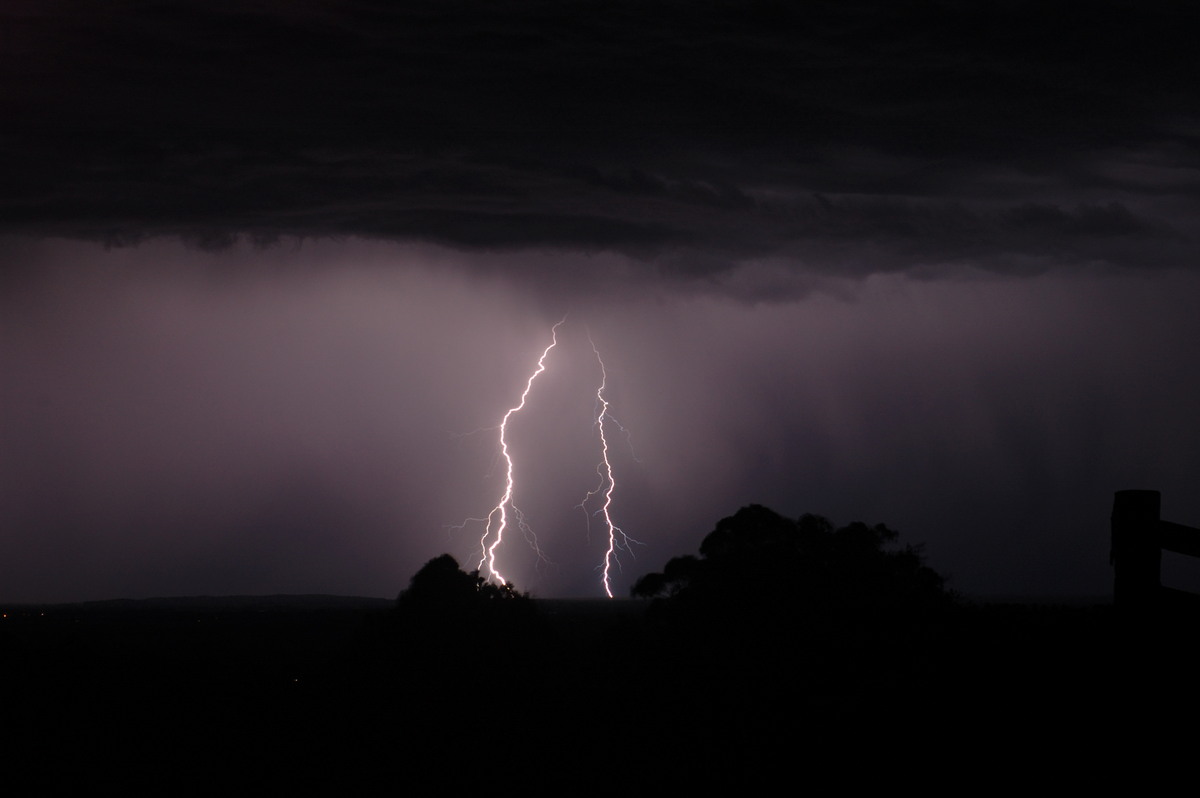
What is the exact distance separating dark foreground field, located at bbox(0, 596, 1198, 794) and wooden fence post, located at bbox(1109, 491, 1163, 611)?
20 centimetres

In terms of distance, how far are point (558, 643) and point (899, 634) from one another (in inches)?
904

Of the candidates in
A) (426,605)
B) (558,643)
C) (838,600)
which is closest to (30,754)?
(426,605)

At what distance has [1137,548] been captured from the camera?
17.5ft

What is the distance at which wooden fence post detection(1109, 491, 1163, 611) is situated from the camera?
5.30 metres

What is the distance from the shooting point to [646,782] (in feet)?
58.2

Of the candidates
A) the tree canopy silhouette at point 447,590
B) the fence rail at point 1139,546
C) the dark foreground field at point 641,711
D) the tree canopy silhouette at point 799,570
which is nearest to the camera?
the fence rail at point 1139,546

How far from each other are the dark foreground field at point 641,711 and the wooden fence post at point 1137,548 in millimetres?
202

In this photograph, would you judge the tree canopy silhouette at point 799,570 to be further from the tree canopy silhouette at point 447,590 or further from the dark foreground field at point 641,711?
the tree canopy silhouette at point 447,590

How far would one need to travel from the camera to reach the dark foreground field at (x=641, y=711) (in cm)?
677

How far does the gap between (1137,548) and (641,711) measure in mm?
21349

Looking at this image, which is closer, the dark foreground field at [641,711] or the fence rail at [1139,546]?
the fence rail at [1139,546]

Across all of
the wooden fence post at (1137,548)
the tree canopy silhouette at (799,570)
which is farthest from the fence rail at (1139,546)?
the tree canopy silhouette at (799,570)

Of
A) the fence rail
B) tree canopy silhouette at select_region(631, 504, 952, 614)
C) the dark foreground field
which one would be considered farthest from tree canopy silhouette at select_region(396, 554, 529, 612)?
the fence rail

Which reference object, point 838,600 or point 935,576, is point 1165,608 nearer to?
point 838,600
